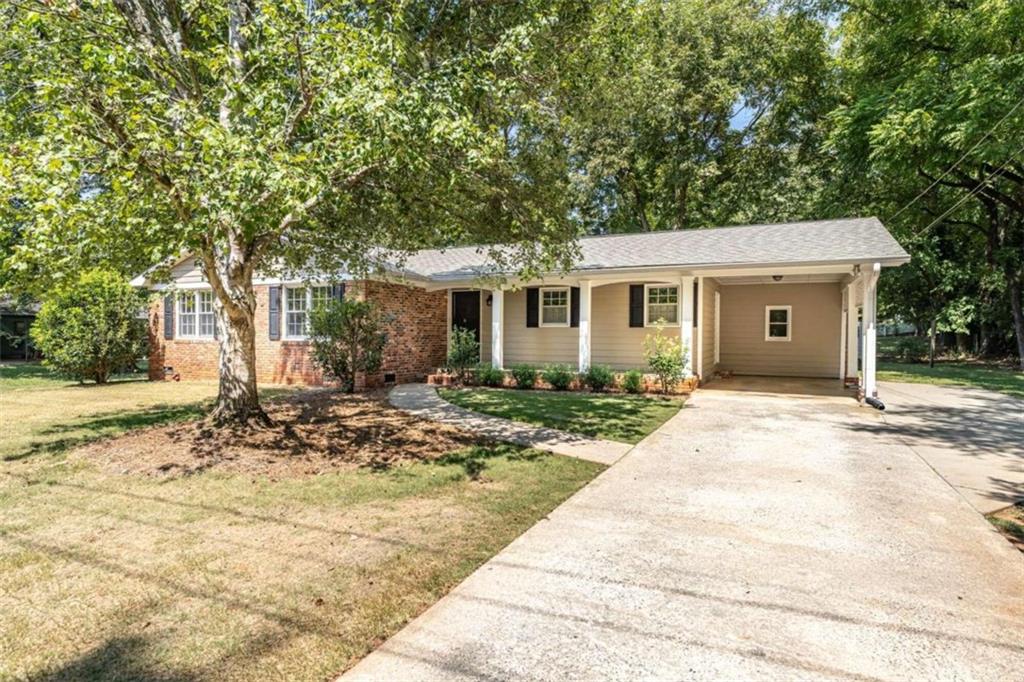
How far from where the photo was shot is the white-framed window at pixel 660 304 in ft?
43.9

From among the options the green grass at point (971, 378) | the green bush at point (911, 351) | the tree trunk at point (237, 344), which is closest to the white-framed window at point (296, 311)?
the tree trunk at point (237, 344)

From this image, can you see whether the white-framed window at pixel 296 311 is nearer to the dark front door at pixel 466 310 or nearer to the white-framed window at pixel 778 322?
the dark front door at pixel 466 310

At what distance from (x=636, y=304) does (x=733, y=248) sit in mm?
2554

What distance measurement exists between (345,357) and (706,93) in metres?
16.4

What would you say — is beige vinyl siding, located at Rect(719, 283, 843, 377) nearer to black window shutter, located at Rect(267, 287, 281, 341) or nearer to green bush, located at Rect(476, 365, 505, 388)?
green bush, located at Rect(476, 365, 505, 388)

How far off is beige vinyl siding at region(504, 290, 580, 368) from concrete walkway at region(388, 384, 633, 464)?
4.38 metres

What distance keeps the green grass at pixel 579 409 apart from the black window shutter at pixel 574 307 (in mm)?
2436

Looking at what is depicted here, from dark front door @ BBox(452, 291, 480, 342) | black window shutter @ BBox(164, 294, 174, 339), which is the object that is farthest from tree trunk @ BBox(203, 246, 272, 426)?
black window shutter @ BBox(164, 294, 174, 339)

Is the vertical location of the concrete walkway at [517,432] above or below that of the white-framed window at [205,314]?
below

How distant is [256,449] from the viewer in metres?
6.22

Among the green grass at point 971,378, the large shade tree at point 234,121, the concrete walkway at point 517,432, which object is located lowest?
the concrete walkway at point 517,432

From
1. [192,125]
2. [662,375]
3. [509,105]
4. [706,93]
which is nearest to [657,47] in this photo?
[706,93]

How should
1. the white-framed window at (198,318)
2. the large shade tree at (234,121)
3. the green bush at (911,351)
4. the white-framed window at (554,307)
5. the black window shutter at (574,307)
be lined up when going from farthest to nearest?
1. the green bush at (911,351)
2. the white-framed window at (198,318)
3. the white-framed window at (554,307)
4. the black window shutter at (574,307)
5. the large shade tree at (234,121)

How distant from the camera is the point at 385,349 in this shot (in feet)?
43.1
